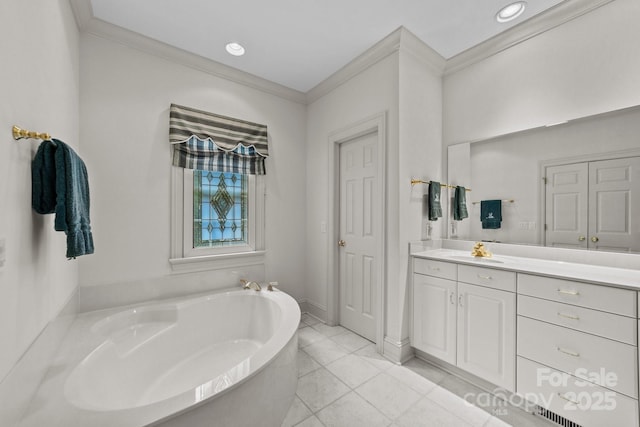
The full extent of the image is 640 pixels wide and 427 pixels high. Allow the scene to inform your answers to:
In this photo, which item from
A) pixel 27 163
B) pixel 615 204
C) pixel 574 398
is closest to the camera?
pixel 27 163

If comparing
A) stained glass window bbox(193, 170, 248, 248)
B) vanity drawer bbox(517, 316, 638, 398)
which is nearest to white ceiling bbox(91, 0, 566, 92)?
stained glass window bbox(193, 170, 248, 248)

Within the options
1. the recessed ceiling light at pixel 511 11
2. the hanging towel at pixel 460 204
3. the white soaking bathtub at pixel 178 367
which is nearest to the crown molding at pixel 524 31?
the recessed ceiling light at pixel 511 11

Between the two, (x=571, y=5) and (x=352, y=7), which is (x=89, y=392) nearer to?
(x=352, y=7)

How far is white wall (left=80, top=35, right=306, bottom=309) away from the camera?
6.39 feet

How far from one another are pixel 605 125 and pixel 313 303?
2.91m

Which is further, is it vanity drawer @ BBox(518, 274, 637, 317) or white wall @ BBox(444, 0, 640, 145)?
white wall @ BBox(444, 0, 640, 145)

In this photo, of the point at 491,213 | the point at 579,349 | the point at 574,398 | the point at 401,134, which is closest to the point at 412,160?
the point at 401,134

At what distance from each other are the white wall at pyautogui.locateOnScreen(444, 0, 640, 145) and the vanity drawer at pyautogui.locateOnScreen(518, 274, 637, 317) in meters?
1.22

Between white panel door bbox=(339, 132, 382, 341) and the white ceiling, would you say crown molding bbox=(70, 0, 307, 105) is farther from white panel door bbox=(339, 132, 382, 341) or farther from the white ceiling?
white panel door bbox=(339, 132, 382, 341)

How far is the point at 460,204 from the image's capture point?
2.41 m

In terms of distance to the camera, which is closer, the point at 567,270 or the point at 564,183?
the point at 567,270

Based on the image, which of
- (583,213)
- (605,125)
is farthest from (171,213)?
(605,125)

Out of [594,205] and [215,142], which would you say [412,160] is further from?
[215,142]

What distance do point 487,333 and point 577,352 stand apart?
0.43m
